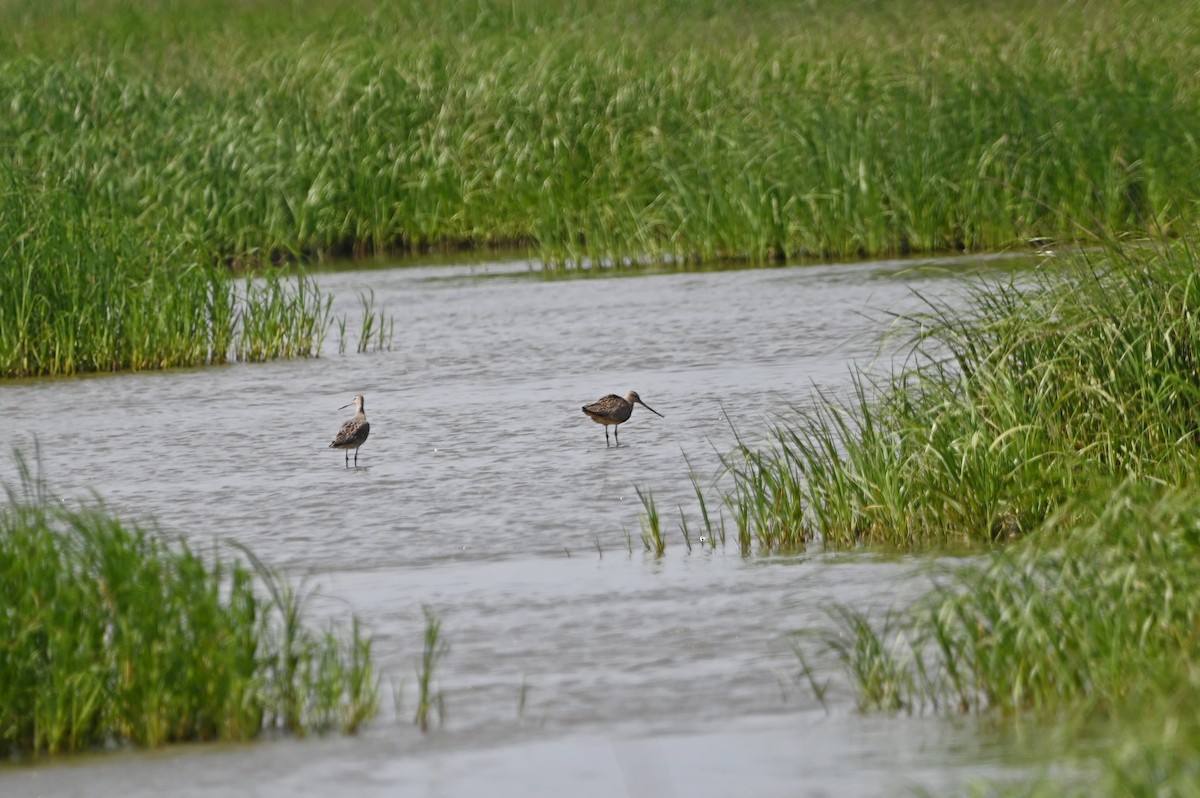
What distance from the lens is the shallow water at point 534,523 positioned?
212 inches

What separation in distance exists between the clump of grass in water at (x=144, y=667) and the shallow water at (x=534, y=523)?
103 mm

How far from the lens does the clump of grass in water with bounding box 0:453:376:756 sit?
5.56m

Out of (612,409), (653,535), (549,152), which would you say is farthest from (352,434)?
(549,152)

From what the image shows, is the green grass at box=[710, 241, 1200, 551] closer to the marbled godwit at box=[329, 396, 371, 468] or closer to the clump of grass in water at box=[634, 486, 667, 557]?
the clump of grass in water at box=[634, 486, 667, 557]

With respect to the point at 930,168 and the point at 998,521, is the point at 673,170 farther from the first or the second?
the point at 998,521

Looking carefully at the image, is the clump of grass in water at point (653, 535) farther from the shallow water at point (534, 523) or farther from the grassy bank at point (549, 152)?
the grassy bank at point (549, 152)

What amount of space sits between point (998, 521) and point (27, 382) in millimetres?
8092

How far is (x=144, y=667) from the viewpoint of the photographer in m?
5.54

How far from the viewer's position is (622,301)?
638 inches

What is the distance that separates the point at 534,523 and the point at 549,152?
11516mm

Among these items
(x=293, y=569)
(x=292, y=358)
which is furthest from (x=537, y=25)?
(x=293, y=569)

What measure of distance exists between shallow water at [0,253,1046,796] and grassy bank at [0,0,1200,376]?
1.87 feet

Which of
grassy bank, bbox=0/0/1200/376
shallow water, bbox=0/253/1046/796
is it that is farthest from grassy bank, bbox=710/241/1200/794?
grassy bank, bbox=0/0/1200/376

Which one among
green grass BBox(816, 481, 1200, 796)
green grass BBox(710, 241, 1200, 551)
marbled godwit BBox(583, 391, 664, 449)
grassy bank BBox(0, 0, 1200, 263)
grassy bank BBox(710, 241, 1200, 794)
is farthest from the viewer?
grassy bank BBox(0, 0, 1200, 263)
